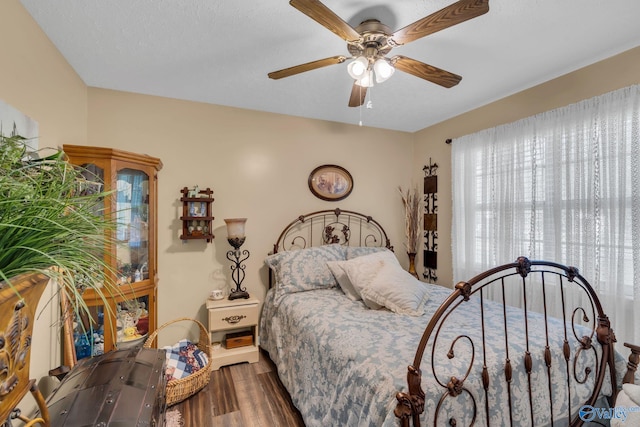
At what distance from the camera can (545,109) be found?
2502 mm

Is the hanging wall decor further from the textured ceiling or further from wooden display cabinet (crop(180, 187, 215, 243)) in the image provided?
wooden display cabinet (crop(180, 187, 215, 243))

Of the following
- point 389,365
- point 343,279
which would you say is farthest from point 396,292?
point 389,365

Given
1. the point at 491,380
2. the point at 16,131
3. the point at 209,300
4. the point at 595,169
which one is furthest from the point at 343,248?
the point at 16,131

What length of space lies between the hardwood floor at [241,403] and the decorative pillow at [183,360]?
0.19 metres

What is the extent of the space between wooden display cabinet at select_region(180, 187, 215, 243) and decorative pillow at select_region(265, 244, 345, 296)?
688 mm

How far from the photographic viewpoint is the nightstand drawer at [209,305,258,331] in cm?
261

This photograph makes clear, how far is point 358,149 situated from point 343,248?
1311mm

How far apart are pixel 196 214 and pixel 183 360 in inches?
50.2

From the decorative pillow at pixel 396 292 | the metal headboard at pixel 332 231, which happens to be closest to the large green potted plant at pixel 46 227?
the decorative pillow at pixel 396 292

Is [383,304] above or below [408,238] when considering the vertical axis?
below

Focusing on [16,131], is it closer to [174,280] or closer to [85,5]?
[85,5]

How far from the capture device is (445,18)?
136cm

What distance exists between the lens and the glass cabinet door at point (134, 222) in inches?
87.4

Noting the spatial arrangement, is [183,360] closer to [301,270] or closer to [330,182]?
[301,270]
